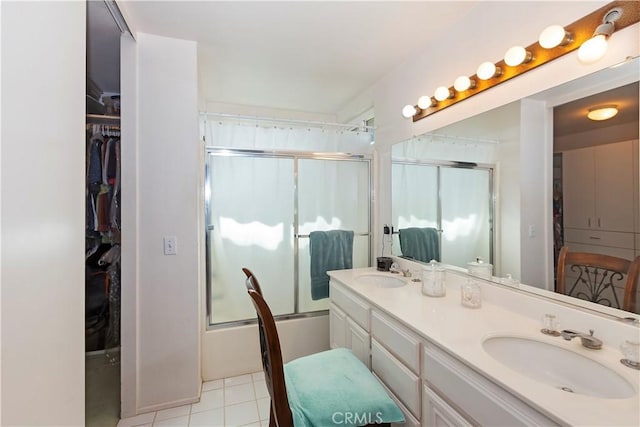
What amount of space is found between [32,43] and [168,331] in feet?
5.63

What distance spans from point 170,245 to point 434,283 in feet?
5.49

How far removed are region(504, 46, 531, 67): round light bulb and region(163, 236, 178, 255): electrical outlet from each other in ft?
6.93

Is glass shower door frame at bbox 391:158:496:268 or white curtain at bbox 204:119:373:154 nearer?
glass shower door frame at bbox 391:158:496:268

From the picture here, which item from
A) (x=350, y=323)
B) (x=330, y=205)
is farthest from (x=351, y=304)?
(x=330, y=205)

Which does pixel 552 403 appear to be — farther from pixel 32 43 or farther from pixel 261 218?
pixel 261 218

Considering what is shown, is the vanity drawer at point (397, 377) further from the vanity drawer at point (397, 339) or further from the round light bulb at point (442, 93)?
the round light bulb at point (442, 93)

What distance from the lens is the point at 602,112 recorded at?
3.59ft

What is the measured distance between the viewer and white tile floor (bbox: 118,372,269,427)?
1.75m

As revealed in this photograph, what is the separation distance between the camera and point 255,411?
186cm

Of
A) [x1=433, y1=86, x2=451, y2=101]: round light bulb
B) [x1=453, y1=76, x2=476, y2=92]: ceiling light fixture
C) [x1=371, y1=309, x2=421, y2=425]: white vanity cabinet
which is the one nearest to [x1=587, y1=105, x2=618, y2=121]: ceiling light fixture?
[x1=453, y1=76, x2=476, y2=92]: ceiling light fixture

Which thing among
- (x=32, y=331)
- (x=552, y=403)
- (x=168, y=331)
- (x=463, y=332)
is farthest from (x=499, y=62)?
(x=168, y=331)

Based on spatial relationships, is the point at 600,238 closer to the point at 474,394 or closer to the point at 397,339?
the point at 474,394

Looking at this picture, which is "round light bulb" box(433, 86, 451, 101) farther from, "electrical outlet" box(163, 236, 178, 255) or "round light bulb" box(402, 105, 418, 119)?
"electrical outlet" box(163, 236, 178, 255)

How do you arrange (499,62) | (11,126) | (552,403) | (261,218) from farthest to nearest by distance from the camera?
(261,218)
(499,62)
(552,403)
(11,126)
